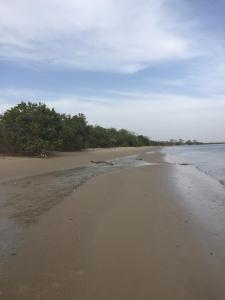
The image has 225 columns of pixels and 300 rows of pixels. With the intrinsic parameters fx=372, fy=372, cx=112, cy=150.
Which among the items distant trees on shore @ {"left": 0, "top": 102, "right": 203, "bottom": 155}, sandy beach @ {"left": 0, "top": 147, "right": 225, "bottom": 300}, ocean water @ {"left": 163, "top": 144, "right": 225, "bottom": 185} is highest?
distant trees on shore @ {"left": 0, "top": 102, "right": 203, "bottom": 155}

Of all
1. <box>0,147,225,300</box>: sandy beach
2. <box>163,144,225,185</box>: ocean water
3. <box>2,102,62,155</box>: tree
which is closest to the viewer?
<box>0,147,225,300</box>: sandy beach

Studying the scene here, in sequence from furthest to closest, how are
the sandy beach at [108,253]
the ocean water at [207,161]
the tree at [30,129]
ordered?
the tree at [30,129]
the ocean water at [207,161]
the sandy beach at [108,253]

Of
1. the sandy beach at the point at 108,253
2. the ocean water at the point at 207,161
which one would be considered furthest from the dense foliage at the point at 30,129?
the sandy beach at the point at 108,253

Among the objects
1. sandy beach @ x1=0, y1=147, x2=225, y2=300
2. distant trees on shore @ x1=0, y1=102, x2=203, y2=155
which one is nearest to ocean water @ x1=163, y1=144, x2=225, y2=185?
sandy beach @ x1=0, y1=147, x2=225, y2=300

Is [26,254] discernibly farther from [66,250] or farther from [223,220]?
[223,220]

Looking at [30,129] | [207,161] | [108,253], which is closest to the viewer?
[108,253]

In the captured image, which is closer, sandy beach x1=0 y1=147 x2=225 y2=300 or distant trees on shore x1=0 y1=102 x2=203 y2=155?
sandy beach x1=0 y1=147 x2=225 y2=300

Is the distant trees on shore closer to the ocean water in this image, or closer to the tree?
the tree

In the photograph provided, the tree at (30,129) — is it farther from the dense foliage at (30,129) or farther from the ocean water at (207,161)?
the ocean water at (207,161)

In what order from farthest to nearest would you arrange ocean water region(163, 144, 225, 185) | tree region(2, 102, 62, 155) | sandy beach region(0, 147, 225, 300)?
tree region(2, 102, 62, 155) → ocean water region(163, 144, 225, 185) → sandy beach region(0, 147, 225, 300)

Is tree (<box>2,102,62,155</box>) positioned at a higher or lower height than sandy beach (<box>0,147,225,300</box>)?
higher

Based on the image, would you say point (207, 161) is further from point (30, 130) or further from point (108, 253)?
point (108, 253)

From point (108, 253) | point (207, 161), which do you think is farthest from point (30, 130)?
point (108, 253)

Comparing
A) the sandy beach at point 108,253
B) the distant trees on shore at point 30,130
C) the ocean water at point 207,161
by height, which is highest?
the distant trees on shore at point 30,130
